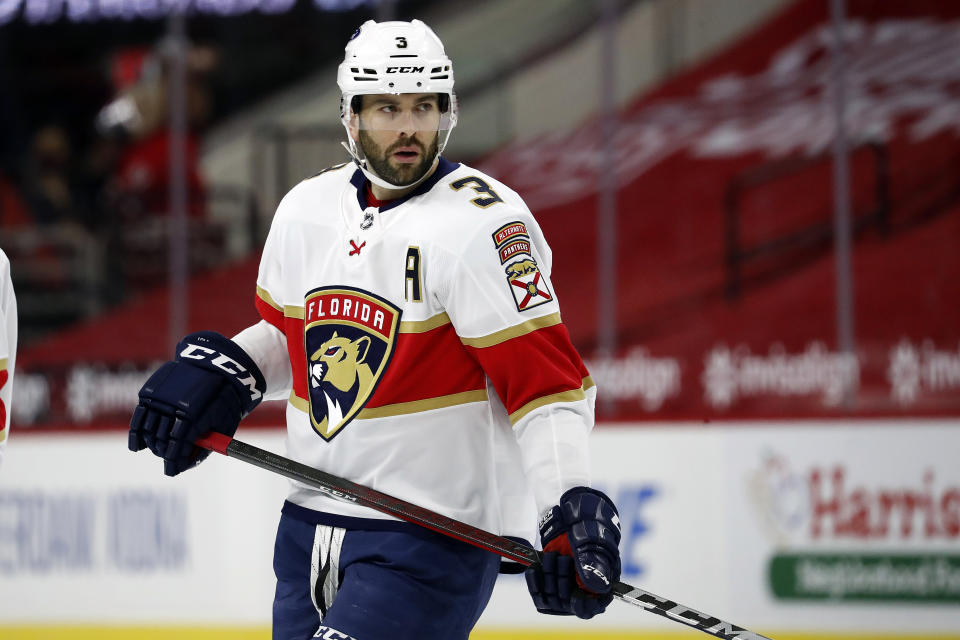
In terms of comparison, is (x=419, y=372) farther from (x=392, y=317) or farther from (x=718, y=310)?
(x=718, y=310)

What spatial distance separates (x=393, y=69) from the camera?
1747mm

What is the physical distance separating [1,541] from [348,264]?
89.6 inches

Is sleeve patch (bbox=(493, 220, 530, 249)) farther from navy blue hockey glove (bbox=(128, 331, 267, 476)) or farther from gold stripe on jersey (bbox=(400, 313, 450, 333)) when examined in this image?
navy blue hockey glove (bbox=(128, 331, 267, 476))

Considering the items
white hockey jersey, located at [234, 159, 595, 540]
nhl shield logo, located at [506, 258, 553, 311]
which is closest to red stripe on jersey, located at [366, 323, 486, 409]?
white hockey jersey, located at [234, 159, 595, 540]

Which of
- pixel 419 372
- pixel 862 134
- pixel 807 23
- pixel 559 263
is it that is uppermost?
pixel 807 23

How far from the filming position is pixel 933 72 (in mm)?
4301

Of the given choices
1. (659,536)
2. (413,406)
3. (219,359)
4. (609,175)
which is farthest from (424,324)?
(609,175)

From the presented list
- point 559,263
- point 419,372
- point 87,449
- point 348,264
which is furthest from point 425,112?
point 559,263

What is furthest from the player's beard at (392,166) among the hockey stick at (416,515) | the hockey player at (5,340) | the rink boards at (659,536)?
the rink boards at (659,536)

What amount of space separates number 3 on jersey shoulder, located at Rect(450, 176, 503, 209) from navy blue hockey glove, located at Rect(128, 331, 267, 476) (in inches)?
15.4

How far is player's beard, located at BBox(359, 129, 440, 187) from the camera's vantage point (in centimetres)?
175

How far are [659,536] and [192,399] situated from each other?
184 cm

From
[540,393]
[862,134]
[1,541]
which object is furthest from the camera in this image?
[862,134]

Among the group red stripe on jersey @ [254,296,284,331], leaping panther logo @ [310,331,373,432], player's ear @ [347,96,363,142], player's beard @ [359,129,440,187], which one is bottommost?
leaping panther logo @ [310,331,373,432]
